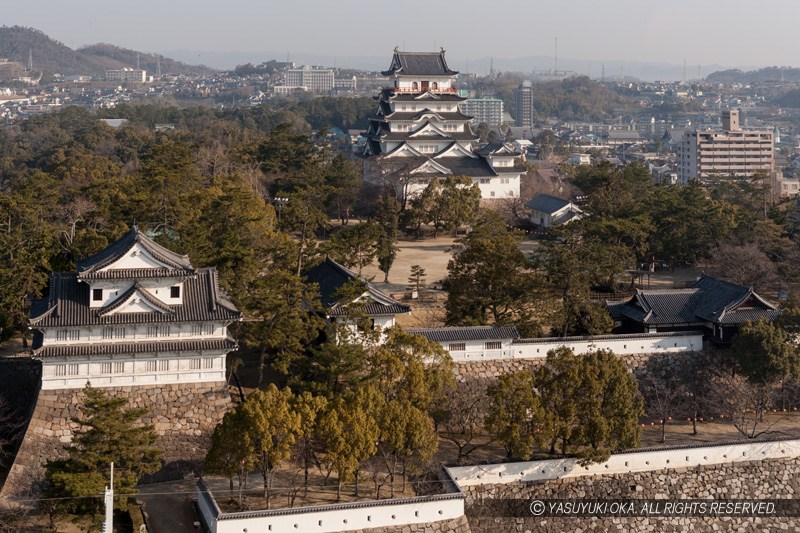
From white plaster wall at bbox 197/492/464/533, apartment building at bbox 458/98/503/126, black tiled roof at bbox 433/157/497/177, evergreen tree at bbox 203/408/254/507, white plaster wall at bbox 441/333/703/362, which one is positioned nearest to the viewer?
white plaster wall at bbox 197/492/464/533

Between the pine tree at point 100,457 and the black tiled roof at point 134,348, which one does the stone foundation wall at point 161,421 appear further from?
the pine tree at point 100,457

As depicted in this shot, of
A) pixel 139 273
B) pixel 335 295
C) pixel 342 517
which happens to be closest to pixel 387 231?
pixel 335 295

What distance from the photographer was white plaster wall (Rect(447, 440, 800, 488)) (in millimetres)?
20703

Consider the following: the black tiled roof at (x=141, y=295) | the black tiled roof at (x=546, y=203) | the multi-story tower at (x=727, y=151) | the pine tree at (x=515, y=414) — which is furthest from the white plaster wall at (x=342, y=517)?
the multi-story tower at (x=727, y=151)

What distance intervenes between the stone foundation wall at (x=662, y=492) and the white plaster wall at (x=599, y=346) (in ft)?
13.8

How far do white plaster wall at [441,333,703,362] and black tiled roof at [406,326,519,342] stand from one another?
21cm

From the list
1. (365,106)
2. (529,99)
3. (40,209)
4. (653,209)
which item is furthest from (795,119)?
(40,209)

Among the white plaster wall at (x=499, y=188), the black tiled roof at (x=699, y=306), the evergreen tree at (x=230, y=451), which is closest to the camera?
the evergreen tree at (x=230, y=451)

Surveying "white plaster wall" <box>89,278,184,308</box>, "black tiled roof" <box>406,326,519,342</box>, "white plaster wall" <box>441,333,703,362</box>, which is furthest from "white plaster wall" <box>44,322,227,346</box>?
"white plaster wall" <box>441,333,703,362</box>

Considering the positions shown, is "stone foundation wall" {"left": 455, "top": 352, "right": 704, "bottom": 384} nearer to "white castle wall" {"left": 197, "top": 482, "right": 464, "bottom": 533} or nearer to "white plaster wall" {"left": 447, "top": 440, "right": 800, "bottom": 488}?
"white plaster wall" {"left": 447, "top": 440, "right": 800, "bottom": 488}

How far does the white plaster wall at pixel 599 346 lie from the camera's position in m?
24.6

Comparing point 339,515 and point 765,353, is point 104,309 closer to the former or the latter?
point 339,515

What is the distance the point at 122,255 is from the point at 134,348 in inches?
74.7

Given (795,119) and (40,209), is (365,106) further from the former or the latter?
(795,119)
